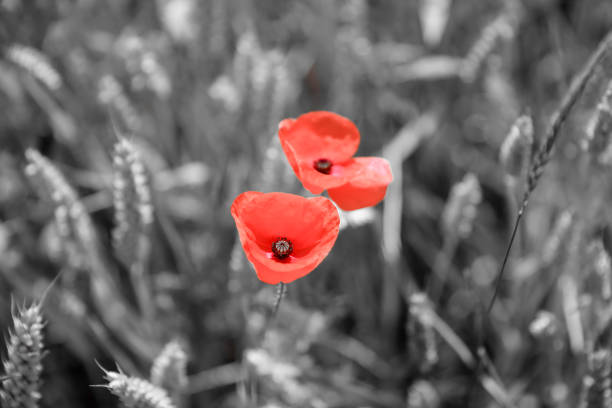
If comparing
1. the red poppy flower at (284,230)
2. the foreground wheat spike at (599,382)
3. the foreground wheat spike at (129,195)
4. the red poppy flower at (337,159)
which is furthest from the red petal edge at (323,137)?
the foreground wheat spike at (599,382)

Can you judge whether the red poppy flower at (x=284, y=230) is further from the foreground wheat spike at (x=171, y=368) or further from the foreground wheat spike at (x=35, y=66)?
the foreground wheat spike at (x=35, y=66)

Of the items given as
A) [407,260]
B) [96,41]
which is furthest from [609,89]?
[96,41]

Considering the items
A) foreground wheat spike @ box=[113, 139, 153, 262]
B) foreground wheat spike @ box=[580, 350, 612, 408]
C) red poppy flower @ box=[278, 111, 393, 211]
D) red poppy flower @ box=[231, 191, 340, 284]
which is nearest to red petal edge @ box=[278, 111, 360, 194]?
red poppy flower @ box=[278, 111, 393, 211]

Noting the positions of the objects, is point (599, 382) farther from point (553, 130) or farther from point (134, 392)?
point (134, 392)

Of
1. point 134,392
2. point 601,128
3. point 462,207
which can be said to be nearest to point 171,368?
point 134,392

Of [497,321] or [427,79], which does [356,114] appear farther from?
[497,321]

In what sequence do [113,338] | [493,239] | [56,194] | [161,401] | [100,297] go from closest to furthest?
[161,401]
[56,194]
[100,297]
[113,338]
[493,239]

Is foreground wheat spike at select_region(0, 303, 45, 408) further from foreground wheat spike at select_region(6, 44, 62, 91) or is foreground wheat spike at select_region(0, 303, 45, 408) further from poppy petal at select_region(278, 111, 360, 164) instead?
foreground wheat spike at select_region(6, 44, 62, 91)
